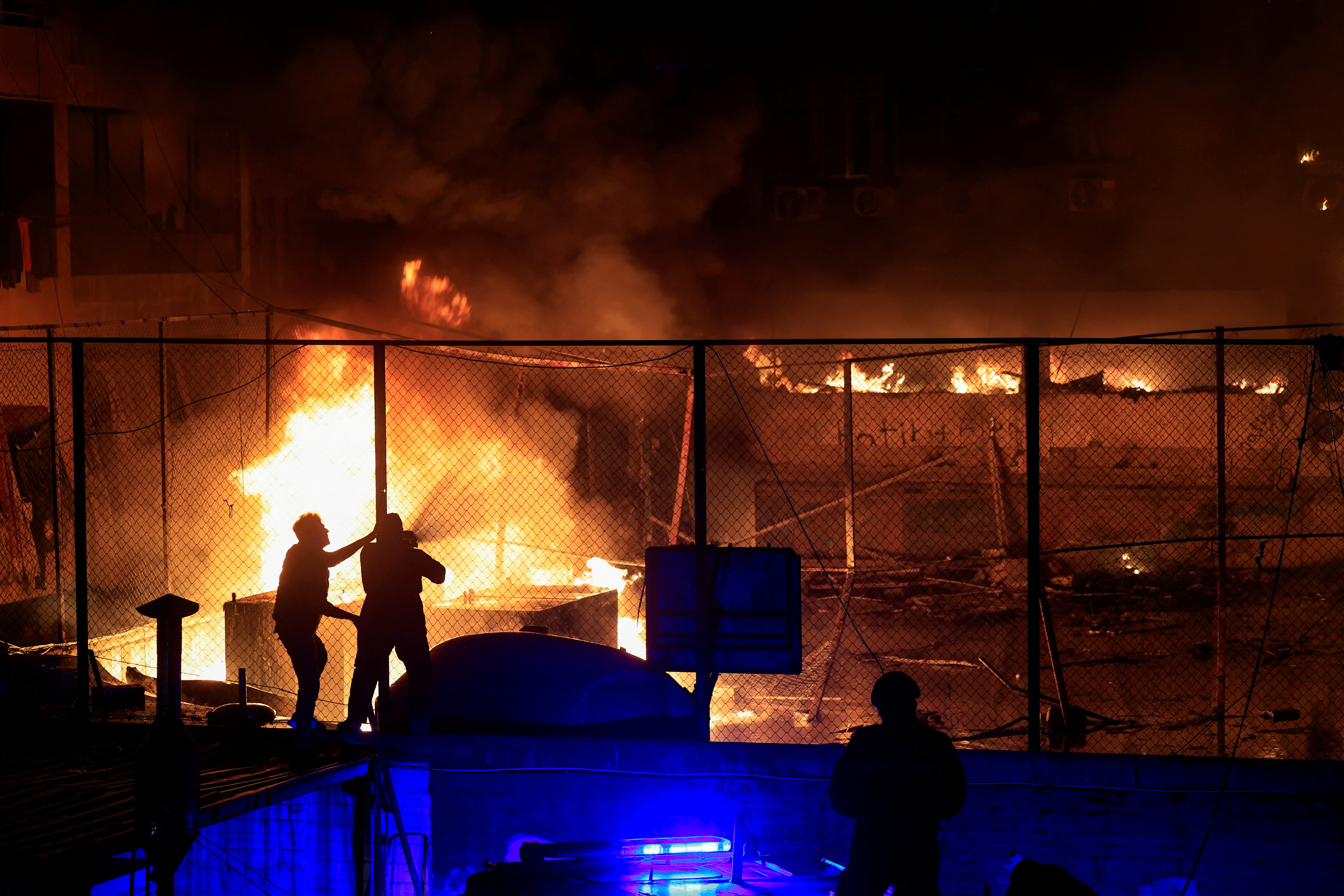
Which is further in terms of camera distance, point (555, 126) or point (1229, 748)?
point (555, 126)

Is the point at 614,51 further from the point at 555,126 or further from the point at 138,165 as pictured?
the point at 138,165

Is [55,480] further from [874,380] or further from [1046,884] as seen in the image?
[874,380]

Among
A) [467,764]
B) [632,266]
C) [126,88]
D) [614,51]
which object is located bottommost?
[467,764]

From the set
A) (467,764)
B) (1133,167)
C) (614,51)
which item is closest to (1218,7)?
(1133,167)

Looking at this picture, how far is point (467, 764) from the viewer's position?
6477mm

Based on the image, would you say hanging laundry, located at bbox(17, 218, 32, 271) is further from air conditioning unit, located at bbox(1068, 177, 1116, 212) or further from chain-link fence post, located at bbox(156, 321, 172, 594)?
air conditioning unit, located at bbox(1068, 177, 1116, 212)

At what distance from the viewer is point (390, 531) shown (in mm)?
6715

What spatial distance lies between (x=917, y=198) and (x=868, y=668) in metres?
15.0

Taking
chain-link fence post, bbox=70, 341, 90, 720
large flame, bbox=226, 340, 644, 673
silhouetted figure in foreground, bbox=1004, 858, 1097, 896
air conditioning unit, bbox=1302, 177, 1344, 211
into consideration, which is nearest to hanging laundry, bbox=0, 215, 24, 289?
large flame, bbox=226, 340, 644, 673

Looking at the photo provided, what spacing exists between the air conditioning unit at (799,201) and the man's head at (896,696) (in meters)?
20.7

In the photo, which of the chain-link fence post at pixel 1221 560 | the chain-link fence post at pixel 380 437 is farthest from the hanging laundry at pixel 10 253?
the chain-link fence post at pixel 1221 560

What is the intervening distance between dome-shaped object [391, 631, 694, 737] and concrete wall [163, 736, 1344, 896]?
0.60 feet

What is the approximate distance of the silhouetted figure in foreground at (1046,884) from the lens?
12.7 feet

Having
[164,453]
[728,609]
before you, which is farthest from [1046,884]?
[164,453]
